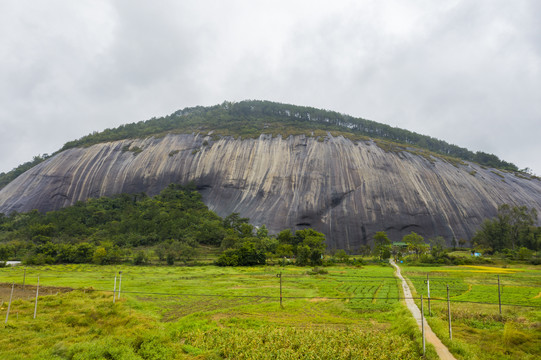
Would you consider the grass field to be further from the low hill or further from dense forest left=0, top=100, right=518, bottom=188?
dense forest left=0, top=100, right=518, bottom=188

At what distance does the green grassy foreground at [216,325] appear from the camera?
11.3m

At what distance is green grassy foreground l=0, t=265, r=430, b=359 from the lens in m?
11.3

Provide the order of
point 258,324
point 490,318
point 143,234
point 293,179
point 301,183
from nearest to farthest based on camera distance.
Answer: point 258,324
point 490,318
point 143,234
point 301,183
point 293,179

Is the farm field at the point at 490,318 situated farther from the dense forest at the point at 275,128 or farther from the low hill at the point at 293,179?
the dense forest at the point at 275,128

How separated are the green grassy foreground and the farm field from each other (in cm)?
194

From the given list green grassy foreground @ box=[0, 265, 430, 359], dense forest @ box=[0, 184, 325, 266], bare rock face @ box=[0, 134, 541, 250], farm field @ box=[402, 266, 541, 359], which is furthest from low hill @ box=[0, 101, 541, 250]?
green grassy foreground @ box=[0, 265, 430, 359]

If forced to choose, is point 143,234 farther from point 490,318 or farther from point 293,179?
point 490,318

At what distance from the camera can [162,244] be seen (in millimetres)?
52656

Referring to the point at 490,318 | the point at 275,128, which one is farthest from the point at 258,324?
the point at 275,128

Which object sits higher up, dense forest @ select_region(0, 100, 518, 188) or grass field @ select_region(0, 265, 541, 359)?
dense forest @ select_region(0, 100, 518, 188)

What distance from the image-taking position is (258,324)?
15.8m

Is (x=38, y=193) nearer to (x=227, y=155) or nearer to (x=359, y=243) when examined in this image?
(x=227, y=155)

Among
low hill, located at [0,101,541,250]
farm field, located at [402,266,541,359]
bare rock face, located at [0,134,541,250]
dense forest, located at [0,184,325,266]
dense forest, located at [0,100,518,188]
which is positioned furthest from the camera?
dense forest, located at [0,100,518,188]

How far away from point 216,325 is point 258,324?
225cm
